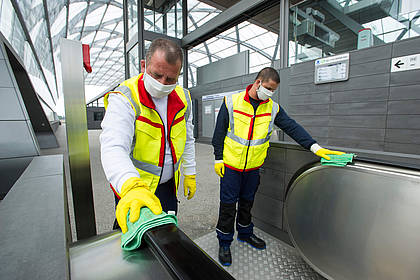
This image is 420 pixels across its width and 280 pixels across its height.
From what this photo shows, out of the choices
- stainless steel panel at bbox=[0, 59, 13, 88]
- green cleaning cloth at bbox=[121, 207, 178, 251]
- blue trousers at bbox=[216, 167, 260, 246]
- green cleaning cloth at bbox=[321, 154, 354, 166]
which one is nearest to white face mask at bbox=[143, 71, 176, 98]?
green cleaning cloth at bbox=[121, 207, 178, 251]

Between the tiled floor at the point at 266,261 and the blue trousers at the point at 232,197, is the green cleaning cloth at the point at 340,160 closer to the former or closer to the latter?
the blue trousers at the point at 232,197

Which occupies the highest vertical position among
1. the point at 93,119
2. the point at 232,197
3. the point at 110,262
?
the point at 93,119

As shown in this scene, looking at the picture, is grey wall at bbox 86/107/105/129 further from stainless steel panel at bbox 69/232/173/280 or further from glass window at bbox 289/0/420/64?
stainless steel panel at bbox 69/232/173/280

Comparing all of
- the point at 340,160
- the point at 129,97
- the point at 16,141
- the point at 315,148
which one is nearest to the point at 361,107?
the point at 315,148

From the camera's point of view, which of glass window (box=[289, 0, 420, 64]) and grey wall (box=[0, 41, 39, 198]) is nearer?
grey wall (box=[0, 41, 39, 198])

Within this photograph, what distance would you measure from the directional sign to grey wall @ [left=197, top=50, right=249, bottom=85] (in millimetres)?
3762

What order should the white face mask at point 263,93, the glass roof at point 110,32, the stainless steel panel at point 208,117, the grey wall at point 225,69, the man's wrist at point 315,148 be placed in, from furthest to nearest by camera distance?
the glass roof at point 110,32, the stainless steel panel at point 208,117, the grey wall at point 225,69, the white face mask at point 263,93, the man's wrist at point 315,148

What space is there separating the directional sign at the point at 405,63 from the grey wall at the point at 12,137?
4.68 meters

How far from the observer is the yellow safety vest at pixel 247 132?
62.9 inches

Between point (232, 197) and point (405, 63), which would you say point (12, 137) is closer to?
point (232, 197)

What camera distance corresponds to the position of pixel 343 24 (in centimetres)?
379

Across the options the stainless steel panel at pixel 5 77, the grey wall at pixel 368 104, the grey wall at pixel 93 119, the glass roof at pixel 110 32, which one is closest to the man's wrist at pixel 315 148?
the grey wall at pixel 368 104

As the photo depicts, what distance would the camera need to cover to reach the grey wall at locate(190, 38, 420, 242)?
9.65 feet

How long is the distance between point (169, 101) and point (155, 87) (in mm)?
147
